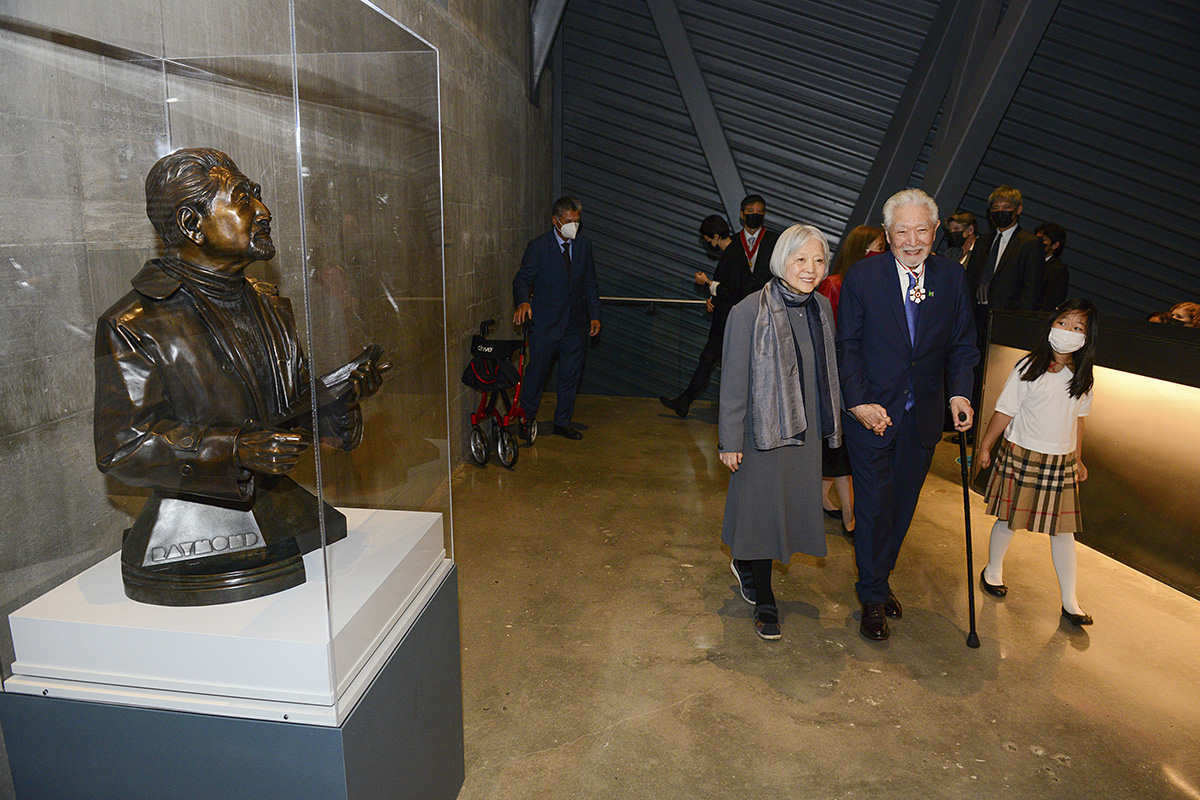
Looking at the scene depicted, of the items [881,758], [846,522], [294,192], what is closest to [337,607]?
[294,192]

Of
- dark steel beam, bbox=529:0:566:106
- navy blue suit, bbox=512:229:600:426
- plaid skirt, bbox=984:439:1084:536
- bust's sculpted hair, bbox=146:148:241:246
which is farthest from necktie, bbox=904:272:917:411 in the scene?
dark steel beam, bbox=529:0:566:106

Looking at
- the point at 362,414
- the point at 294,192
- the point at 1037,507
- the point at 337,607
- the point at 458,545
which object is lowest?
the point at 458,545

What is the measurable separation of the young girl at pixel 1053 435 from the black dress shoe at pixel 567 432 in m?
3.20

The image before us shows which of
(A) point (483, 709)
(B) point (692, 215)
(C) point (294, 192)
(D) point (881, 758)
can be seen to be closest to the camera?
(C) point (294, 192)

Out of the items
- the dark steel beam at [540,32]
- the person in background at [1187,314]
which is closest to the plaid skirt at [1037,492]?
the person in background at [1187,314]

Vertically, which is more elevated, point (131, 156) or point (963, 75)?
point (963, 75)

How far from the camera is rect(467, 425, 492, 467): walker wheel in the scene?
4953 millimetres

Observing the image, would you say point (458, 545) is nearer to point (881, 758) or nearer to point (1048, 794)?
point (881, 758)

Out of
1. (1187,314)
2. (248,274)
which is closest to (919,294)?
(1187,314)

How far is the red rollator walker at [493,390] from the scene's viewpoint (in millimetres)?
4777

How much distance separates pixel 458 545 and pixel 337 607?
2.44m

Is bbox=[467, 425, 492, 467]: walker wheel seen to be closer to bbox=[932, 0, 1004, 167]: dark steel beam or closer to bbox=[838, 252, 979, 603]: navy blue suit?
bbox=[838, 252, 979, 603]: navy blue suit

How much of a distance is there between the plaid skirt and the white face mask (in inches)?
16.7

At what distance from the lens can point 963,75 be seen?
5980mm
